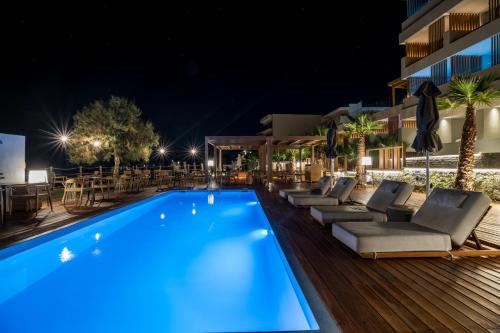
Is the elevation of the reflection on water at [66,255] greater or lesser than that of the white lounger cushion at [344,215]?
lesser

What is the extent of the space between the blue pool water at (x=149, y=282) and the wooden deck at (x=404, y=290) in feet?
1.00

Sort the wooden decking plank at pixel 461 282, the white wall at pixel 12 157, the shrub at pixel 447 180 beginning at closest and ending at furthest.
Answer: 1. the wooden decking plank at pixel 461 282
2. the shrub at pixel 447 180
3. the white wall at pixel 12 157

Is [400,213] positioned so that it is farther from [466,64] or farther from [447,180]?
[466,64]

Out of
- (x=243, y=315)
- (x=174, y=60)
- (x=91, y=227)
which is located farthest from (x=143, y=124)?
(x=243, y=315)

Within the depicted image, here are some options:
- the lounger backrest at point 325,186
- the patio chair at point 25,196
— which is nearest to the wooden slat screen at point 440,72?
the lounger backrest at point 325,186

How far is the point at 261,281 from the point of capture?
4.01m

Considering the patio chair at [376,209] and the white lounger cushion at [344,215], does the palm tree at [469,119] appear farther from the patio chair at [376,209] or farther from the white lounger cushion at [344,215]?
the white lounger cushion at [344,215]

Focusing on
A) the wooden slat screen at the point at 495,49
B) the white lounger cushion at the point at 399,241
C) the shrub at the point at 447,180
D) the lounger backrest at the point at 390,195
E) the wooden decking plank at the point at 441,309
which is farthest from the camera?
the wooden slat screen at the point at 495,49

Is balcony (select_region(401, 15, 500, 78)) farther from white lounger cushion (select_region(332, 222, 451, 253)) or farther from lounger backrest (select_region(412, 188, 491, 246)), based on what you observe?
white lounger cushion (select_region(332, 222, 451, 253))

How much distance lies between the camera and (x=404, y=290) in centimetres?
267

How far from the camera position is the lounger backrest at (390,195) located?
497cm

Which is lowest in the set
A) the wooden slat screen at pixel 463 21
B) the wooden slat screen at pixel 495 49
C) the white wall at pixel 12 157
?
the white wall at pixel 12 157

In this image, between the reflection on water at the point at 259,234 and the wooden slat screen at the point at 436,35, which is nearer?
the reflection on water at the point at 259,234

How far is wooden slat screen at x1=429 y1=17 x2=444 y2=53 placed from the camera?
13841 millimetres
